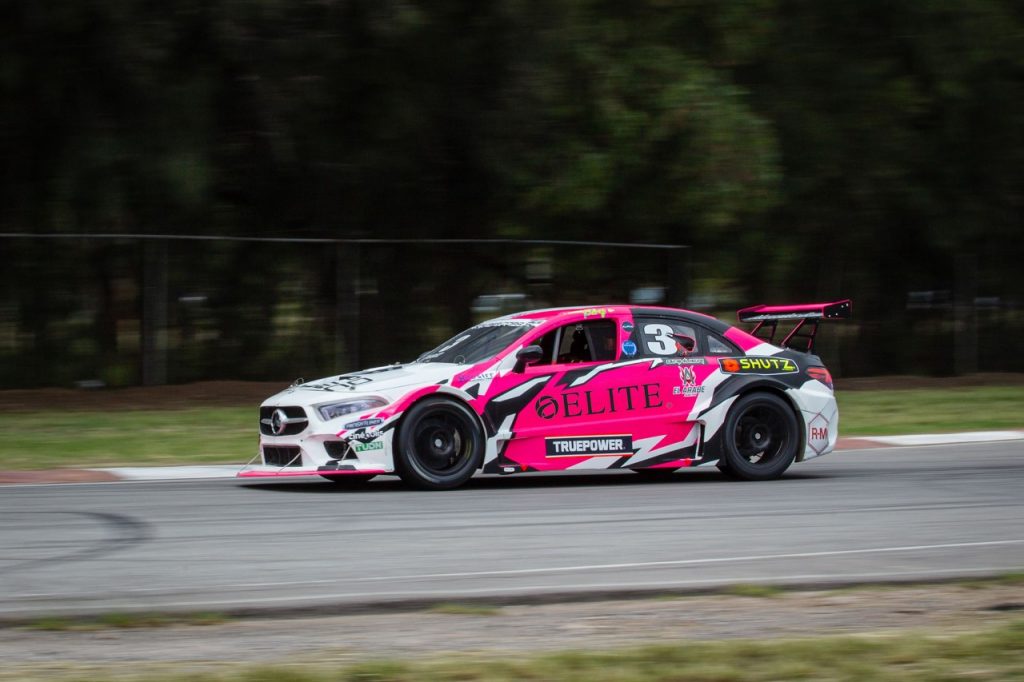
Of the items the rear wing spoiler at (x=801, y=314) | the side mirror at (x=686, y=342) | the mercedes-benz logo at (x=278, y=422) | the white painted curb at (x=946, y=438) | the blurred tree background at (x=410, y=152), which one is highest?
the blurred tree background at (x=410, y=152)

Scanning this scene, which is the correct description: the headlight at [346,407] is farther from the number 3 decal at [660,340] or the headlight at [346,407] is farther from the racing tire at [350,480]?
the number 3 decal at [660,340]

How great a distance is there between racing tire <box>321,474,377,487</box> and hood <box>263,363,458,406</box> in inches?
33.6

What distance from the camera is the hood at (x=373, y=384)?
434 inches

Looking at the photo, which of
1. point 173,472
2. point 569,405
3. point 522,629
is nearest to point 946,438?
point 569,405

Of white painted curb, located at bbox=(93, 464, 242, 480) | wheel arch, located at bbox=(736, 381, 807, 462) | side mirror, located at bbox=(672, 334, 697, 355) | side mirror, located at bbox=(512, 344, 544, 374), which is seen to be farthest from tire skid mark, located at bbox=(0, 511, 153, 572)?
wheel arch, located at bbox=(736, 381, 807, 462)

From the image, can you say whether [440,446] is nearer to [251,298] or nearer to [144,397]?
[144,397]

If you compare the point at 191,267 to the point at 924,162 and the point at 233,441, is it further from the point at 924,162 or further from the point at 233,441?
the point at 924,162

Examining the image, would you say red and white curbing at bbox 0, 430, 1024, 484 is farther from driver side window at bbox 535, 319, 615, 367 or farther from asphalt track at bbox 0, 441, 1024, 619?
driver side window at bbox 535, 319, 615, 367

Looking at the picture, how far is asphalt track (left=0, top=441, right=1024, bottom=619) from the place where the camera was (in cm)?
708

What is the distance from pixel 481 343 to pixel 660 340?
1.53m

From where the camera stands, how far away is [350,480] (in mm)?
12031

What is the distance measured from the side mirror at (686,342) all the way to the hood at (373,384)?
6.56ft

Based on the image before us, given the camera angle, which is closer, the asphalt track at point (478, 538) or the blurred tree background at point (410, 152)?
the asphalt track at point (478, 538)

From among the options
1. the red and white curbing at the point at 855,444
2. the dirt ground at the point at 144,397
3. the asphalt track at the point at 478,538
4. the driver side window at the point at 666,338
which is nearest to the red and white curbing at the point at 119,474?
the red and white curbing at the point at 855,444
